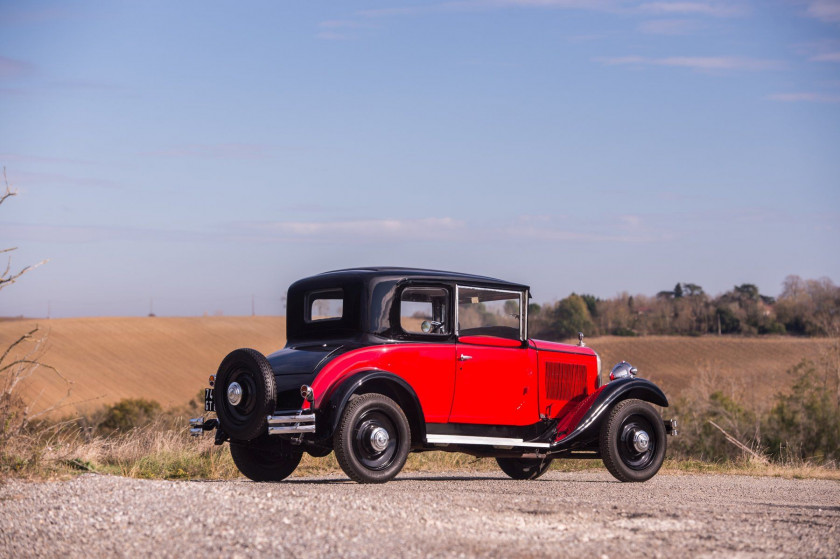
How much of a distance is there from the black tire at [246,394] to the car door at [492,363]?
80.8 inches

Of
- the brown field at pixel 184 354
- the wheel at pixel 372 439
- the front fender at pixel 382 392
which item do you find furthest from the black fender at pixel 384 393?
the brown field at pixel 184 354

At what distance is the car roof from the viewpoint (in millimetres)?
10383

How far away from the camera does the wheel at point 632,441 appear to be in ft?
37.0

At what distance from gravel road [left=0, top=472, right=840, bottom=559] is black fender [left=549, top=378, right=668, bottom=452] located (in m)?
2.62

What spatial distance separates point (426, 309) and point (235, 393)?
2.31 m

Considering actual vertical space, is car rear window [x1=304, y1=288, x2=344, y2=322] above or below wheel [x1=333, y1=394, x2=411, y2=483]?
above

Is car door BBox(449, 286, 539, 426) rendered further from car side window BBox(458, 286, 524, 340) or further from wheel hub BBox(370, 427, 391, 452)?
wheel hub BBox(370, 427, 391, 452)

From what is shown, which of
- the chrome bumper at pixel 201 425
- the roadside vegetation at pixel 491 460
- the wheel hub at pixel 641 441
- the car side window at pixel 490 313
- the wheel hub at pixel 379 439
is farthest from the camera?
the wheel hub at pixel 641 441

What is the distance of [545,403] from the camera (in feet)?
37.7

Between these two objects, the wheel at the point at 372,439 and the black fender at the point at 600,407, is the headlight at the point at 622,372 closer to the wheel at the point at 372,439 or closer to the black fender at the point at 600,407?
the black fender at the point at 600,407

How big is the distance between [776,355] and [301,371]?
64.7 metres

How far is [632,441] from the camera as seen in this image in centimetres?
1145

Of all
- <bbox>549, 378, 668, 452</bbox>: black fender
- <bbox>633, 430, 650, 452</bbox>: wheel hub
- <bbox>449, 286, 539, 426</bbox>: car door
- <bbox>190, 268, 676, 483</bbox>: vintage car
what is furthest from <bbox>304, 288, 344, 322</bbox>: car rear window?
<bbox>633, 430, 650, 452</bbox>: wheel hub

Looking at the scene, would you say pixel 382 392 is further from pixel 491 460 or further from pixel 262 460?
pixel 491 460
